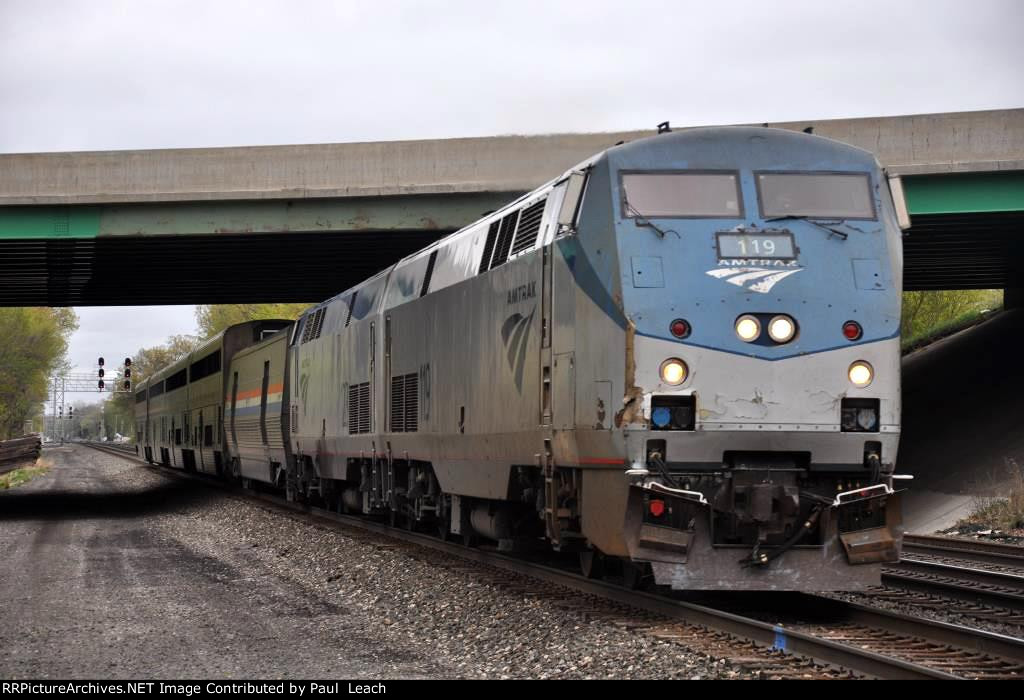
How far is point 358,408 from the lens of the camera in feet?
60.6

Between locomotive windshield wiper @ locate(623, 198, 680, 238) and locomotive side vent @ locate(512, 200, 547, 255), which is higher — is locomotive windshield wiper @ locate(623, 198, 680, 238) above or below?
below

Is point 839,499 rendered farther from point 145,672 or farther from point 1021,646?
point 145,672

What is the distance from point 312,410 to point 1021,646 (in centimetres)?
1568

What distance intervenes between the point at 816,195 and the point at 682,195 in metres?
1.10

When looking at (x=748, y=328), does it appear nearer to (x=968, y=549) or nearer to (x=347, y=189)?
(x=968, y=549)

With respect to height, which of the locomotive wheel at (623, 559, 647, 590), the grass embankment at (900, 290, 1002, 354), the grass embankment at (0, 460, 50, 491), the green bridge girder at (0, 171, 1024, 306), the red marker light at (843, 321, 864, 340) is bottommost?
the grass embankment at (0, 460, 50, 491)

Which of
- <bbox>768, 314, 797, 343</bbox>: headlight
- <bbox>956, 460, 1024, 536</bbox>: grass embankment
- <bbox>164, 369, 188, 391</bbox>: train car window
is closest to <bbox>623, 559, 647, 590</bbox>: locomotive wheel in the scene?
<bbox>768, 314, 797, 343</bbox>: headlight

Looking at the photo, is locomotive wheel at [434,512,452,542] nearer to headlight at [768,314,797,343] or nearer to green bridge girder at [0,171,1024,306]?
headlight at [768,314,797,343]

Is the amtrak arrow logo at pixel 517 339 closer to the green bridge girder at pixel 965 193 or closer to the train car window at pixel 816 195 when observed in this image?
the train car window at pixel 816 195

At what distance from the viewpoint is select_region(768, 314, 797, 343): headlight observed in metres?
9.40

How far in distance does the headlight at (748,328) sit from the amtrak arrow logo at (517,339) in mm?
2360

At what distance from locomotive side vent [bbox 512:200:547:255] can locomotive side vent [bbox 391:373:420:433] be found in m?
3.85

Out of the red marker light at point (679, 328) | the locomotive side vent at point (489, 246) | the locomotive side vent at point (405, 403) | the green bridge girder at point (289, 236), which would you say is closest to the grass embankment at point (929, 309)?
the green bridge girder at point (289, 236)

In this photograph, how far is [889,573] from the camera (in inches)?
521
